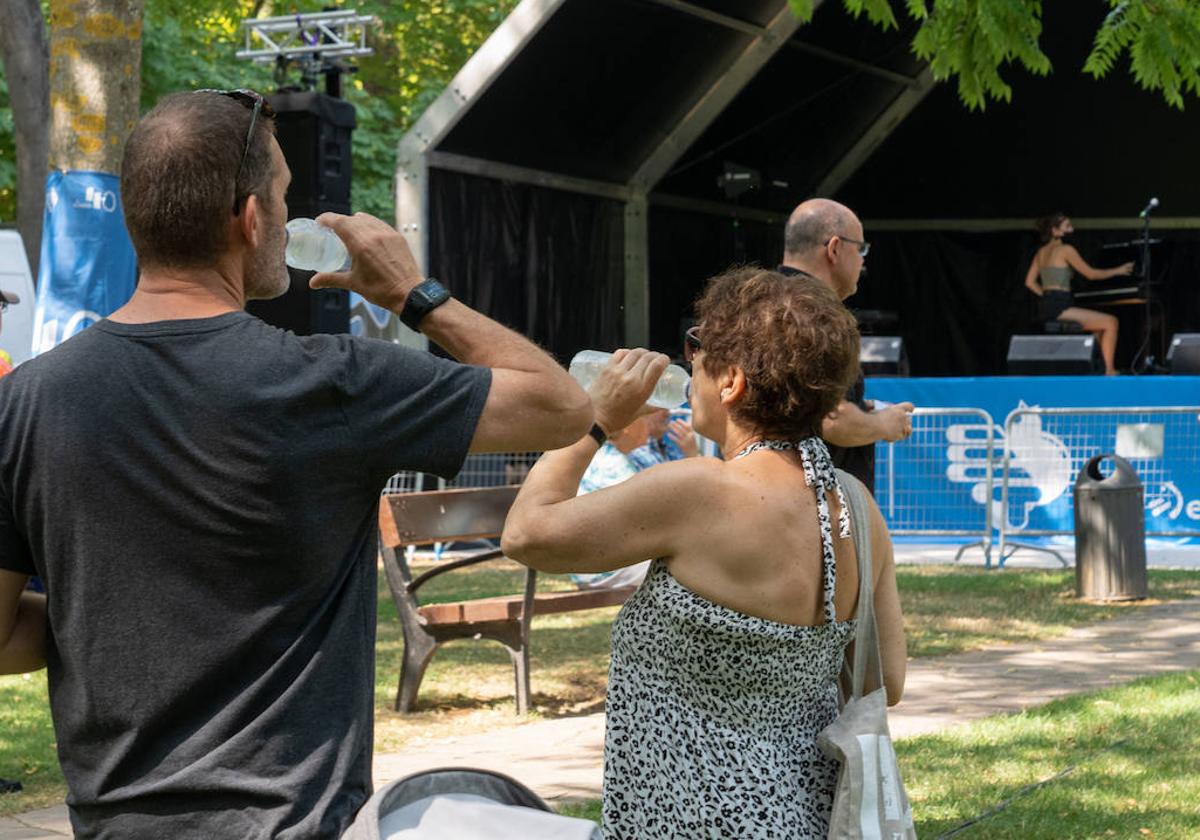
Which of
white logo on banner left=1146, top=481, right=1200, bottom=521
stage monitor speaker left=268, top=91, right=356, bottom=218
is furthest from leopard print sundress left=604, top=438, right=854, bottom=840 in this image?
white logo on banner left=1146, top=481, right=1200, bottom=521

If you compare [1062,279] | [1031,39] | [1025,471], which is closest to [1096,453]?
[1025,471]

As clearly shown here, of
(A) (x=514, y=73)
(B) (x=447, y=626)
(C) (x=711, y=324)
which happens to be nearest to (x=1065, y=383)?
(A) (x=514, y=73)

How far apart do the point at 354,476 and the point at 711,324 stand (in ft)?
3.35

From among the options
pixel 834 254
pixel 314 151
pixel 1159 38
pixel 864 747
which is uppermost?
pixel 1159 38

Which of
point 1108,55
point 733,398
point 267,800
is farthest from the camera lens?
point 1108,55

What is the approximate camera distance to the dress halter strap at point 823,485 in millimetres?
2721

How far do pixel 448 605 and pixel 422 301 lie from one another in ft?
16.0

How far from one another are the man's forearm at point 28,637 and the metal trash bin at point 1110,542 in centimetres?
897

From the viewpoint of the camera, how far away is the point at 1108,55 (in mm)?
8250

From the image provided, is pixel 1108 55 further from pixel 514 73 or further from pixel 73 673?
pixel 73 673

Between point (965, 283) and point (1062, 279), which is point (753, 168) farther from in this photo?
point (965, 283)

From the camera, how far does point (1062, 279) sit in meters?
18.1

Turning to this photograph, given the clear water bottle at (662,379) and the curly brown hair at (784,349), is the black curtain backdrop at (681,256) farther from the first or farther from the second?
the curly brown hair at (784,349)

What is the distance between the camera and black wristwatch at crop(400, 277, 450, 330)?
84.7 inches
